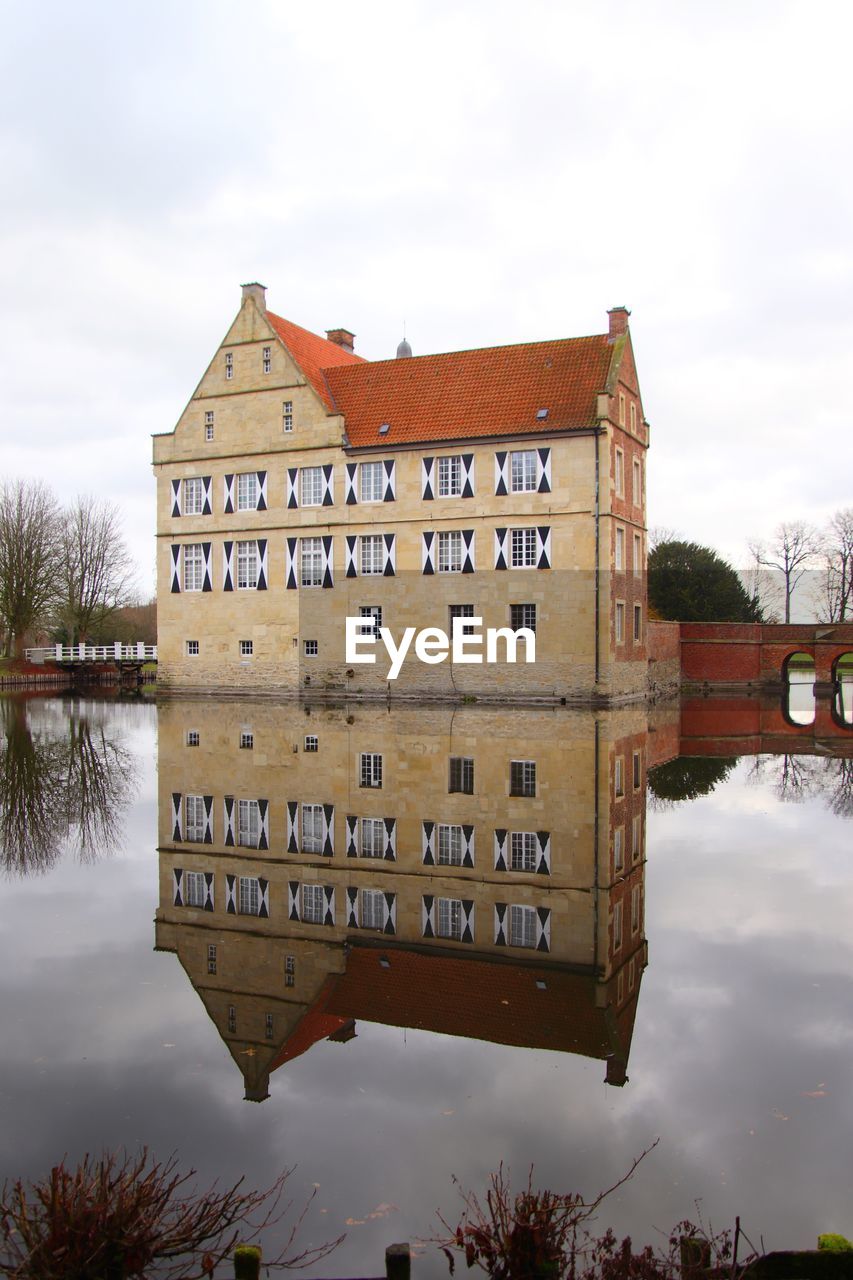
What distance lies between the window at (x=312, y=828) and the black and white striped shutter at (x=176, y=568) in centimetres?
2542

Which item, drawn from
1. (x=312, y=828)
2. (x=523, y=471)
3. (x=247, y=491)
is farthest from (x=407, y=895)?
(x=247, y=491)

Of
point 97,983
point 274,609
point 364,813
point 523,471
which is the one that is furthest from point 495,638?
point 97,983

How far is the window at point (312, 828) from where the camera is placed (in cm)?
1017

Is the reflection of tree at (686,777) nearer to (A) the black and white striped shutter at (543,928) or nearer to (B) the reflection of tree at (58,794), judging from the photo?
(A) the black and white striped shutter at (543,928)

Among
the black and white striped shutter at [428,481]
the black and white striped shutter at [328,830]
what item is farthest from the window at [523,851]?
the black and white striped shutter at [428,481]

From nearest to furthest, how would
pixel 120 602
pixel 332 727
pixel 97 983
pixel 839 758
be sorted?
Result: pixel 97 983
pixel 839 758
pixel 332 727
pixel 120 602

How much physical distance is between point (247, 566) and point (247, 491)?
2.50 metres

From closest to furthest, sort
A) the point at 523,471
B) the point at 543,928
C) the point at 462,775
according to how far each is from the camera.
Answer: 1. the point at 543,928
2. the point at 462,775
3. the point at 523,471

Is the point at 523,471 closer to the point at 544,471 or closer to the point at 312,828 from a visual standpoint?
the point at 544,471

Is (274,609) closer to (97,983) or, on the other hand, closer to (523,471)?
Result: (523,471)

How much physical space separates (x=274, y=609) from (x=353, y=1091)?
2987 centimetres

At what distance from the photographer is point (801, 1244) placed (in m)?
3.69

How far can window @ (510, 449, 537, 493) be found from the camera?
100 feet

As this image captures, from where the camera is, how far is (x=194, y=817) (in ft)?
39.2
